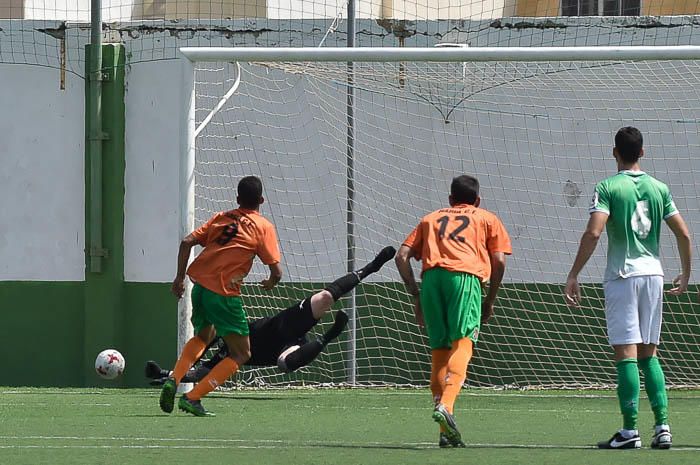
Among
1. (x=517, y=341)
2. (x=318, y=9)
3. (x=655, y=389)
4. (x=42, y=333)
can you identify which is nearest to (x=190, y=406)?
(x=655, y=389)

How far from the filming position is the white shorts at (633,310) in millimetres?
7141

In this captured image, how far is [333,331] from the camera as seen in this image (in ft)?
36.2

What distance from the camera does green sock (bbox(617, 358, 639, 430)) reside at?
712cm

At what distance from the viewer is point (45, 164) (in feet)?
43.4

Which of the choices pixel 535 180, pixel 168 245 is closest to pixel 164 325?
pixel 168 245

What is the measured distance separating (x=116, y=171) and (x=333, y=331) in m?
3.27

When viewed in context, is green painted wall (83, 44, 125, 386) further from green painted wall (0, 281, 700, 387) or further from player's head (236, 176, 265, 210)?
player's head (236, 176, 265, 210)

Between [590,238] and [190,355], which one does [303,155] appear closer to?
[190,355]

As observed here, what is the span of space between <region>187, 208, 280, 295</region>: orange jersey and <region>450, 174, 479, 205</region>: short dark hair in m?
2.00

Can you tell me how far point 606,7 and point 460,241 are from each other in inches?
330

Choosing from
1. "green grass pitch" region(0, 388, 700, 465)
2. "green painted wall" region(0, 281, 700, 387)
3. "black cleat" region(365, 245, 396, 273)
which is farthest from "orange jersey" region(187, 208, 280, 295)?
"green painted wall" region(0, 281, 700, 387)

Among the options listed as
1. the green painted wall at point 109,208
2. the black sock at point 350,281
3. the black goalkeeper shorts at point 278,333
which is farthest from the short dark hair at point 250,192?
the green painted wall at point 109,208

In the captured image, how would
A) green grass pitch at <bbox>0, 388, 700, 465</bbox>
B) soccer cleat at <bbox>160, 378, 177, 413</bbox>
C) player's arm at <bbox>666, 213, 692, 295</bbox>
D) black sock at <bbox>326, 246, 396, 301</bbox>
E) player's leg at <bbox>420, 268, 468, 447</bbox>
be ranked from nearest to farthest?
green grass pitch at <bbox>0, 388, 700, 465</bbox>
player's arm at <bbox>666, 213, 692, 295</bbox>
player's leg at <bbox>420, 268, 468, 447</bbox>
soccer cleat at <bbox>160, 378, 177, 413</bbox>
black sock at <bbox>326, 246, 396, 301</bbox>

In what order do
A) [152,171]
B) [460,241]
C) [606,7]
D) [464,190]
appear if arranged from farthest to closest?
[606,7] < [152,171] < [464,190] < [460,241]
